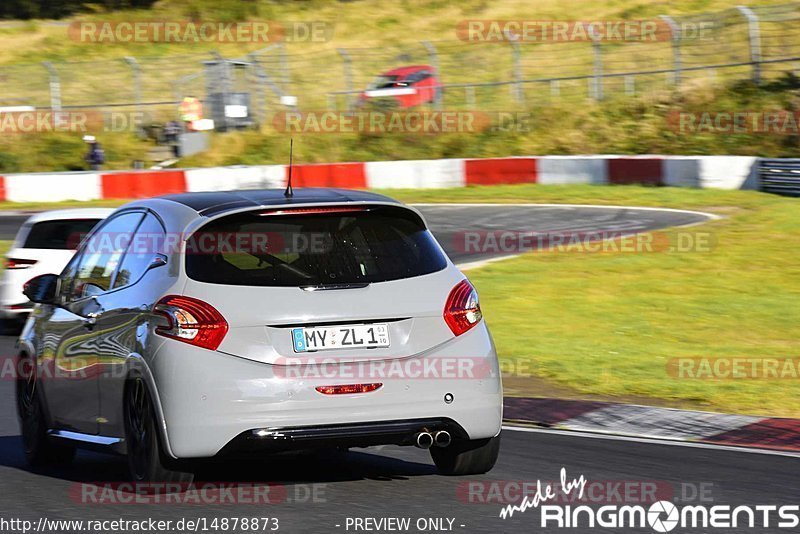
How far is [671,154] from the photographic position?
28.6 metres

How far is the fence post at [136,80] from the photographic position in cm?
3135

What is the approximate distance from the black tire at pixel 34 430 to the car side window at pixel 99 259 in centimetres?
66

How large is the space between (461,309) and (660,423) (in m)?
2.76

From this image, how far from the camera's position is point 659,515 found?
575 centimetres

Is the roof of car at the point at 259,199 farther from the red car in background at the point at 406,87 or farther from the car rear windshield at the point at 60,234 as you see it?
the red car in background at the point at 406,87

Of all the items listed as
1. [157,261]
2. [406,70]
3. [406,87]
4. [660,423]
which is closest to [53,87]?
[406,87]

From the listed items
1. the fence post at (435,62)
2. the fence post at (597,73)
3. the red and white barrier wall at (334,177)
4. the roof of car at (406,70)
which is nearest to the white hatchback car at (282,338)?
the red and white barrier wall at (334,177)

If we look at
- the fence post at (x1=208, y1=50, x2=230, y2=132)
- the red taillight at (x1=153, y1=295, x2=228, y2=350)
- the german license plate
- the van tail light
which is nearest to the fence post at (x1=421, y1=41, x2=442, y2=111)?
the fence post at (x1=208, y1=50, x2=230, y2=132)

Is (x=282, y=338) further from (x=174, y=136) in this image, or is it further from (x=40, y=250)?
(x=174, y=136)

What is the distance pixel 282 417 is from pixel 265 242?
2.96ft

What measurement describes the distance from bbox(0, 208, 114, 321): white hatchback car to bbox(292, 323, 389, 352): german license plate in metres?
8.41

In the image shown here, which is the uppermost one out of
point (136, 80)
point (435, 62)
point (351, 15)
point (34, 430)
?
point (34, 430)

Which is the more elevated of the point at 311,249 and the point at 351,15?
the point at 311,249

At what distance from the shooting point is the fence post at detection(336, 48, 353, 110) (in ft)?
104
